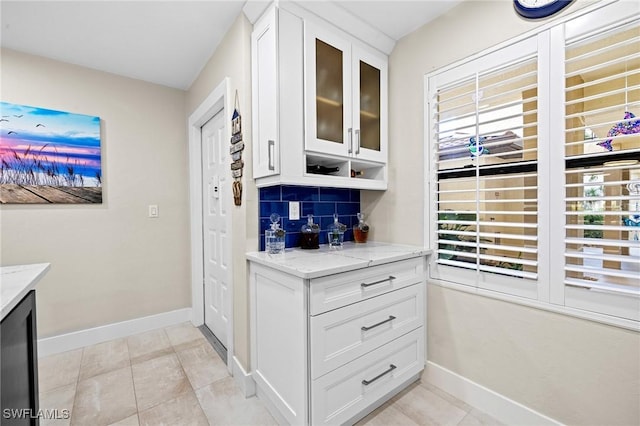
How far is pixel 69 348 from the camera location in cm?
234

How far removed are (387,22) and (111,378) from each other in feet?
10.1

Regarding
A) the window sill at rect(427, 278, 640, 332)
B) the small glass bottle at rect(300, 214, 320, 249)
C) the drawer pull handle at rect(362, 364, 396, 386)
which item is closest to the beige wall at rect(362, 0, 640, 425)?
the window sill at rect(427, 278, 640, 332)

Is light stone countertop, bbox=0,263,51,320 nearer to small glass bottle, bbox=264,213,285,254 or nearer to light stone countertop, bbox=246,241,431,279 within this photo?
light stone countertop, bbox=246,241,431,279

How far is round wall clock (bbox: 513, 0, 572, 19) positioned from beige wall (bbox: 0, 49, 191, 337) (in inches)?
112

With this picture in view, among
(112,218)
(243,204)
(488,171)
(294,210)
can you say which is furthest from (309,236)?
(112,218)

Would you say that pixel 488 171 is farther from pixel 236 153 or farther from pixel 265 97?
pixel 236 153

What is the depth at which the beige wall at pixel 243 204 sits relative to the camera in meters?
1.78

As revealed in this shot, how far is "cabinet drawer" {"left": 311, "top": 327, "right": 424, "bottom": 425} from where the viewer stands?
1330mm

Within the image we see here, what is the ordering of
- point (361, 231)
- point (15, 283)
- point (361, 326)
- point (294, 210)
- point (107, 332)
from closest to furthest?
point (15, 283) → point (361, 326) → point (294, 210) → point (361, 231) → point (107, 332)

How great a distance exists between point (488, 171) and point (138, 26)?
244cm

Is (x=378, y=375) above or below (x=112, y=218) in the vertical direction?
below

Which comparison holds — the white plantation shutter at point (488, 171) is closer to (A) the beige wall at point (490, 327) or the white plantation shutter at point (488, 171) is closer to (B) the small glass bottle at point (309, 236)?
(A) the beige wall at point (490, 327)

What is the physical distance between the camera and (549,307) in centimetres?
140

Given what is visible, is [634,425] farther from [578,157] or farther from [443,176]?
[443,176]
